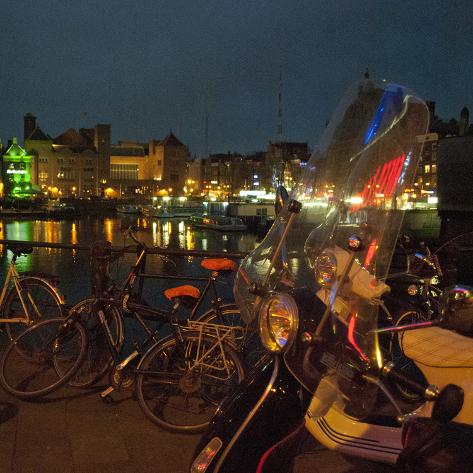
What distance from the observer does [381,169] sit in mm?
2090

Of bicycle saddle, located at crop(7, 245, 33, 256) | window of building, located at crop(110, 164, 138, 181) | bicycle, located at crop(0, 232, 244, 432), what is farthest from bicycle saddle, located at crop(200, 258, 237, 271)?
window of building, located at crop(110, 164, 138, 181)

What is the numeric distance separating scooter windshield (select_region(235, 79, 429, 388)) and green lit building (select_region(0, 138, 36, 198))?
100631mm

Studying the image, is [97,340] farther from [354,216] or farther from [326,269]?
[354,216]

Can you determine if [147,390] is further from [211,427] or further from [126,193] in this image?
[126,193]

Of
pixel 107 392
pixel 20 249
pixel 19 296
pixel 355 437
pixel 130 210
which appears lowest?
pixel 130 210

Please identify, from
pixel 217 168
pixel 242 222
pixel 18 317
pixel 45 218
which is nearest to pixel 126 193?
pixel 217 168

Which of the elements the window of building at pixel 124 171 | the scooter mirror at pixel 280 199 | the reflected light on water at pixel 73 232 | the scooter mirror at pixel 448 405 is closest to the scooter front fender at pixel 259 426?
the scooter mirror at pixel 448 405

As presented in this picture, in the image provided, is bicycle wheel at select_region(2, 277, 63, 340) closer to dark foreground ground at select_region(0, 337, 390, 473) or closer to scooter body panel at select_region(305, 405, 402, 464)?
dark foreground ground at select_region(0, 337, 390, 473)

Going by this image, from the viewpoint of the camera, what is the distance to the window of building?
400 ft

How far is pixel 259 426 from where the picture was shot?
6.67 feet

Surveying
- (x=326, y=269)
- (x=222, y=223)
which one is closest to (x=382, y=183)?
(x=326, y=269)

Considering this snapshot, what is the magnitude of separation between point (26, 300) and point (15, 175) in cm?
10118

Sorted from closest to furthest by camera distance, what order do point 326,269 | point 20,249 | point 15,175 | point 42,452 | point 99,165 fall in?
point 326,269 → point 42,452 → point 20,249 → point 15,175 → point 99,165

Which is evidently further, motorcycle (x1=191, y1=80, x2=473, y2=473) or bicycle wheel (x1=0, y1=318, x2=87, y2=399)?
bicycle wheel (x1=0, y1=318, x2=87, y2=399)
